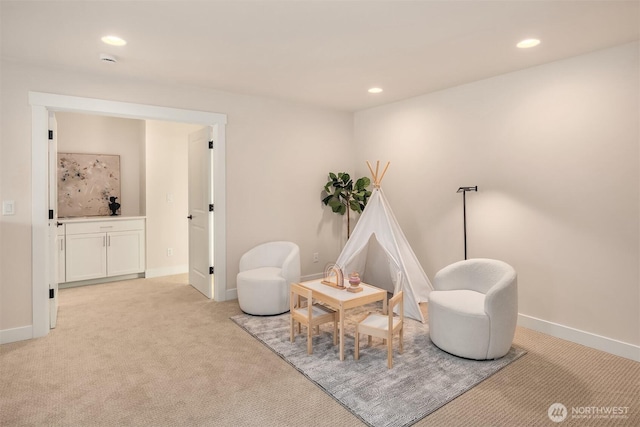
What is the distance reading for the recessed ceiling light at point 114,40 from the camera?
2.71 meters

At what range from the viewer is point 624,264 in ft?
9.53

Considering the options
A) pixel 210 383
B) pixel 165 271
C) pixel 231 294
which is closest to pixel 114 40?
pixel 210 383

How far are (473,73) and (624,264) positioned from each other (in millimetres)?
2090

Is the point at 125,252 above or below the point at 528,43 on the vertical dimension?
below

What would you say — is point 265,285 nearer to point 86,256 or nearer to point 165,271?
point 165,271

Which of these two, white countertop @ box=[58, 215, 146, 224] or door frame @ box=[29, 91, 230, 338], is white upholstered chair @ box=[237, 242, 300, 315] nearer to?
door frame @ box=[29, 91, 230, 338]

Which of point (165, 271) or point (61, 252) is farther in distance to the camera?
point (165, 271)

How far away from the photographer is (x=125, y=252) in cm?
526

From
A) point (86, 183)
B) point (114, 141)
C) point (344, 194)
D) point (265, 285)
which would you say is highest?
point (114, 141)

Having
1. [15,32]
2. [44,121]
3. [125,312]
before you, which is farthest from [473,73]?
[125,312]

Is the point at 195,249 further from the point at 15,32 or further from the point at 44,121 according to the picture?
the point at 15,32

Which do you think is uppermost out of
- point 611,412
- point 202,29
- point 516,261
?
point 202,29

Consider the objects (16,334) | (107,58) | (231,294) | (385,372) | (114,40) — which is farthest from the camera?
(231,294)

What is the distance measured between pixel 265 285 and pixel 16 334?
7.16ft
